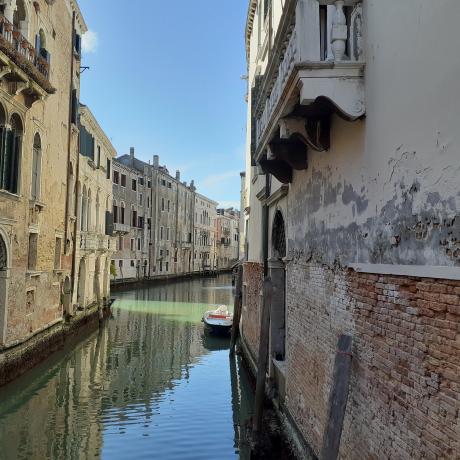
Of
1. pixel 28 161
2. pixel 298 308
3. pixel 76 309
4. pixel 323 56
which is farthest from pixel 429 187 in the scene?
pixel 76 309

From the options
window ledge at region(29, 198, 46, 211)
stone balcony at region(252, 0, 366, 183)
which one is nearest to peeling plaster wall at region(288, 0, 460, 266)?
stone balcony at region(252, 0, 366, 183)

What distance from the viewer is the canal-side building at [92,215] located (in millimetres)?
18516

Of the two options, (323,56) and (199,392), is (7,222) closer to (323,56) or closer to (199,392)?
(199,392)

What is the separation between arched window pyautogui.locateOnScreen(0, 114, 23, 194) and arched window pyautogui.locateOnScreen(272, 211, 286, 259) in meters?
5.44

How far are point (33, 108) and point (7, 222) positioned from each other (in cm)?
299

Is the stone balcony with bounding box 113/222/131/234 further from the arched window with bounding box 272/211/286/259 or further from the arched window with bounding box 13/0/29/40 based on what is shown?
the arched window with bounding box 272/211/286/259

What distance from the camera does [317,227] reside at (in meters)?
5.70

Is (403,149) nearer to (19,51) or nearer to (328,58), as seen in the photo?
(328,58)

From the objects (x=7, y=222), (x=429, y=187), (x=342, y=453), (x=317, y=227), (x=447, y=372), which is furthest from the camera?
(x=7, y=222)

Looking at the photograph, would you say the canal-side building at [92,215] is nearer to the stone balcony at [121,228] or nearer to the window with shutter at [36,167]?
the window with shutter at [36,167]

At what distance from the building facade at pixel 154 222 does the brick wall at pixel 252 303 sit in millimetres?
22878

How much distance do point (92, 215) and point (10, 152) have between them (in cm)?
1062

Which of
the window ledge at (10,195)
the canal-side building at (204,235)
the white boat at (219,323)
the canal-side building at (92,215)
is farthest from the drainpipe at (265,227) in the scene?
the canal-side building at (204,235)

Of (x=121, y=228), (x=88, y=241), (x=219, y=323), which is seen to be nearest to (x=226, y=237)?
(x=121, y=228)
